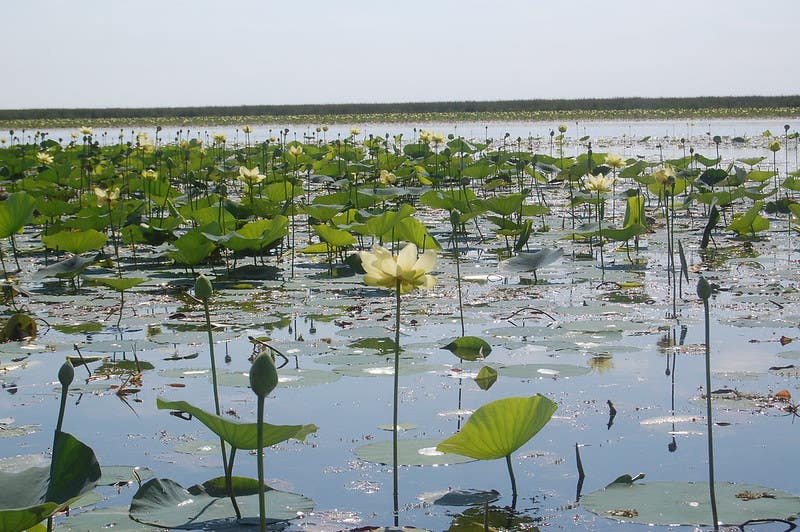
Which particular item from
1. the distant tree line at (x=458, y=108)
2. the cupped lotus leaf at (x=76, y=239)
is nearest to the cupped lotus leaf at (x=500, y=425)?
the cupped lotus leaf at (x=76, y=239)

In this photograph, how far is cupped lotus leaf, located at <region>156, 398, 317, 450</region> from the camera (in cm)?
182

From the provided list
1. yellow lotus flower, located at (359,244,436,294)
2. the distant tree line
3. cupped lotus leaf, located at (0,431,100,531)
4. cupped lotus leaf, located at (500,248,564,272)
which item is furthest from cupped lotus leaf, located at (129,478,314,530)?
the distant tree line

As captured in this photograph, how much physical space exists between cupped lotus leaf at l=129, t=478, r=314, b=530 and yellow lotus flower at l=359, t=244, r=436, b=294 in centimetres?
50

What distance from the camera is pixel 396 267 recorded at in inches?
88.0

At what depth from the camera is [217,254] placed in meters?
6.06

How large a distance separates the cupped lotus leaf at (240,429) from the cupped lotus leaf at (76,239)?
11.9 feet

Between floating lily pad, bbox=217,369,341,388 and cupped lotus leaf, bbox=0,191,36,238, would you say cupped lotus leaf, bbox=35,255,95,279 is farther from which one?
floating lily pad, bbox=217,369,341,388

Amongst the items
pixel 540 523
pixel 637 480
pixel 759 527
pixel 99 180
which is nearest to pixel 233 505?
pixel 540 523

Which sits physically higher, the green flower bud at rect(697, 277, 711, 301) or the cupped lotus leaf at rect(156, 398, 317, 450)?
the green flower bud at rect(697, 277, 711, 301)

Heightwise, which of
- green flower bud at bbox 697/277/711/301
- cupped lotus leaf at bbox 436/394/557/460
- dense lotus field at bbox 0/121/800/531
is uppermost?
green flower bud at bbox 697/277/711/301

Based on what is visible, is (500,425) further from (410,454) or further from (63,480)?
(63,480)

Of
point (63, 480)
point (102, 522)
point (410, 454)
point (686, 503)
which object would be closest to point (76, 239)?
point (410, 454)

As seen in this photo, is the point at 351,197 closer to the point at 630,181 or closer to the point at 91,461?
the point at 91,461

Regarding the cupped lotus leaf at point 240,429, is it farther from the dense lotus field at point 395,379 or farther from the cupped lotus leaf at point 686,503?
the cupped lotus leaf at point 686,503
